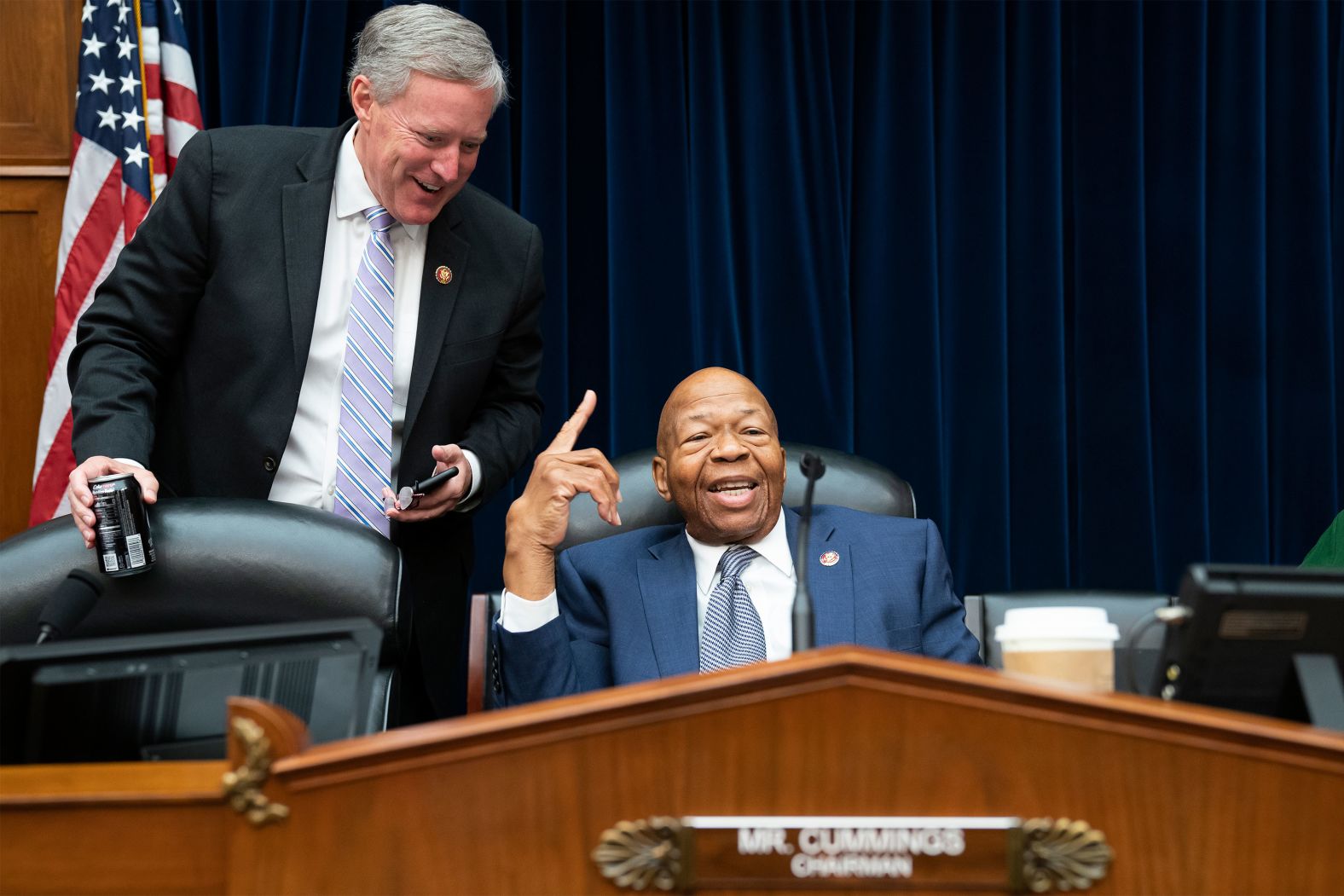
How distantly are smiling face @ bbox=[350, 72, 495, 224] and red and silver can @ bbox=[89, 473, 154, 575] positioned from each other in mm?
712

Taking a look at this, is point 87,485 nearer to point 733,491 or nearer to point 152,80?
point 733,491

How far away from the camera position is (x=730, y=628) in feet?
7.22

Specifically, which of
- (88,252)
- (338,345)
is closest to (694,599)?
(338,345)

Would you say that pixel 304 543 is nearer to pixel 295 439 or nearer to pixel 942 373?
pixel 295 439

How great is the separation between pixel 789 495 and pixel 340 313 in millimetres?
826

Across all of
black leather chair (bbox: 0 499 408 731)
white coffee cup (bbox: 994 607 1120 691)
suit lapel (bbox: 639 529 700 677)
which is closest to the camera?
white coffee cup (bbox: 994 607 1120 691)

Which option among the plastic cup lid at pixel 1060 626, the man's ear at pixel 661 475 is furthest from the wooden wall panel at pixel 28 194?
the plastic cup lid at pixel 1060 626

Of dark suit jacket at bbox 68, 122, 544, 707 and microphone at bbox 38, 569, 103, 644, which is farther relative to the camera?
dark suit jacket at bbox 68, 122, 544, 707

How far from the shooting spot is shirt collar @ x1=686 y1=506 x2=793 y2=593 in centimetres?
230

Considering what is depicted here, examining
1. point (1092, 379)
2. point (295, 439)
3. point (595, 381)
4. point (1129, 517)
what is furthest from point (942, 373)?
point (295, 439)

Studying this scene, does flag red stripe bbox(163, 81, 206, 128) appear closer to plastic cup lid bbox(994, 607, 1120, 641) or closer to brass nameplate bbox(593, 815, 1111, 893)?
plastic cup lid bbox(994, 607, 1120, 641)

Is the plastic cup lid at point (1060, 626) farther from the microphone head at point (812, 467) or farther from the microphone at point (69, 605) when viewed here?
the microphone at point (69, 605)

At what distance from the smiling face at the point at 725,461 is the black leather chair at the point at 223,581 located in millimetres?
601

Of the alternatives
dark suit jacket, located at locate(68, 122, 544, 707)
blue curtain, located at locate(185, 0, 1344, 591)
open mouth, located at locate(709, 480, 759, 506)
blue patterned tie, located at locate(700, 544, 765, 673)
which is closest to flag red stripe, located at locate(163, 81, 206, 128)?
blue curtain, located at locate(185, 0, 1344, 591)
